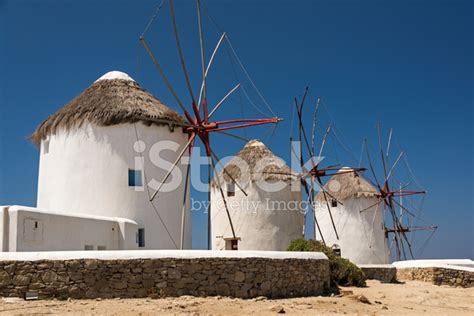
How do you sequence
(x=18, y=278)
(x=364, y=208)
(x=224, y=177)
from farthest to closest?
(x=364, y=208)
(x=224, y=177)
(x=18, y=278)

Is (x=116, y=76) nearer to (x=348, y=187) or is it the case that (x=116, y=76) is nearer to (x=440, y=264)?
(x=440, y=264)

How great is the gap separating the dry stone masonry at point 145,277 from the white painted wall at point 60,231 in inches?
94.0

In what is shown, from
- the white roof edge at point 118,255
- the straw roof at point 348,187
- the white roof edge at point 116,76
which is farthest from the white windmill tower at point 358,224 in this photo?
the white roof edge at point 118,255

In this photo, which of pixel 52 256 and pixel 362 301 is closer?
pixel 52 256

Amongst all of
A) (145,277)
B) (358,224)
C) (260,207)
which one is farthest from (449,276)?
(145,277)

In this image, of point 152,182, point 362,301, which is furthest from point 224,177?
point 362,301

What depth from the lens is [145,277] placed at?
11.3 m

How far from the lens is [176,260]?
11.6 meters

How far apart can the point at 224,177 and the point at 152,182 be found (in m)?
8.62

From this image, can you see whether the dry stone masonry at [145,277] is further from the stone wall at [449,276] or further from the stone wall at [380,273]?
the stone wall at [449,276]

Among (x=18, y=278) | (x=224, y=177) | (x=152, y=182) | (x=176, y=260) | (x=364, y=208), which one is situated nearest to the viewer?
(x=18, y=278)

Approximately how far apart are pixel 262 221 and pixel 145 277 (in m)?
13.6

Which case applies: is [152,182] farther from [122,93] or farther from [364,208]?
[364,208]

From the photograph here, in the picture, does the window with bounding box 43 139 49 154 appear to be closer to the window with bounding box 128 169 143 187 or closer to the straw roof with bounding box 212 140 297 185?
the window with bounding box 128 169 143 187
